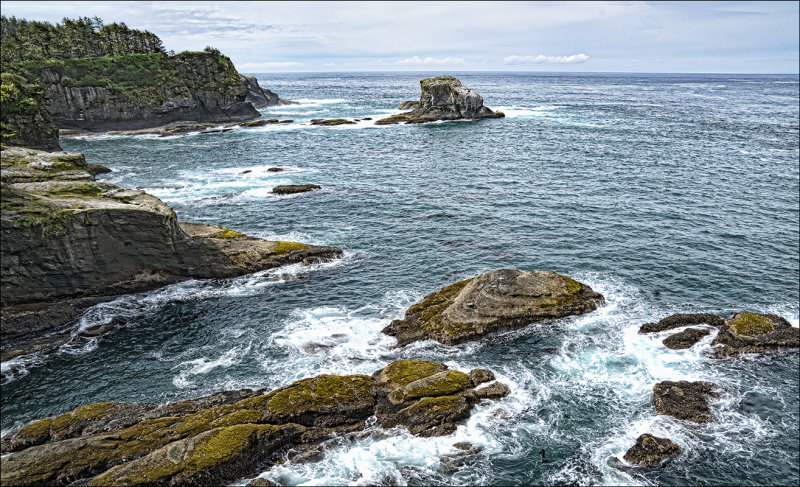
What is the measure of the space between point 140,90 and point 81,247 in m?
98.6

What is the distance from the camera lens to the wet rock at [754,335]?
30619 millimetres

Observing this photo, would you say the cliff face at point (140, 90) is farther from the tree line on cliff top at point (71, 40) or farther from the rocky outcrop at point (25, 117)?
the rocky outcrop at point (25, 117)

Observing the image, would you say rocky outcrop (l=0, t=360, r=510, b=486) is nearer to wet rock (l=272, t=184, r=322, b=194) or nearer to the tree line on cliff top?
wet rock (l=272, t=184, r=322, b=194)

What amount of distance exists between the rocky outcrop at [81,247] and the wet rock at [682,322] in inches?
1097

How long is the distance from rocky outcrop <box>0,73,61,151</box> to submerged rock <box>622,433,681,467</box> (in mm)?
72135

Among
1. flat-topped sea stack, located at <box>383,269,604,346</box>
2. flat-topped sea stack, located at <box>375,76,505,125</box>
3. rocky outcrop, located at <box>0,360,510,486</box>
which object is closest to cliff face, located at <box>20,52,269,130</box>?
flat-topped sea stack, located at <box>375,76,505,125</box>

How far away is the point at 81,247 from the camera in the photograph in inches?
1384

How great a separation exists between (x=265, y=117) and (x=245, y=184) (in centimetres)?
8383

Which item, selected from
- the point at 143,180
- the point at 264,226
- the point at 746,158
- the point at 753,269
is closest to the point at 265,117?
the point at 143,180

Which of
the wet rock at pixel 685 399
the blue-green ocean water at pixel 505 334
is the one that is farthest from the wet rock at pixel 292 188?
the wet rock at pixel 685 399

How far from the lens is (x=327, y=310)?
36.5 metres

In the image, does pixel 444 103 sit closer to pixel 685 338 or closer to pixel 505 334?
pixel 505 334

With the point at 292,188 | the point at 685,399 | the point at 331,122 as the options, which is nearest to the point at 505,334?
the point at 685,399

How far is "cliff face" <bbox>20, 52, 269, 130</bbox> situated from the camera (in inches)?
4240
